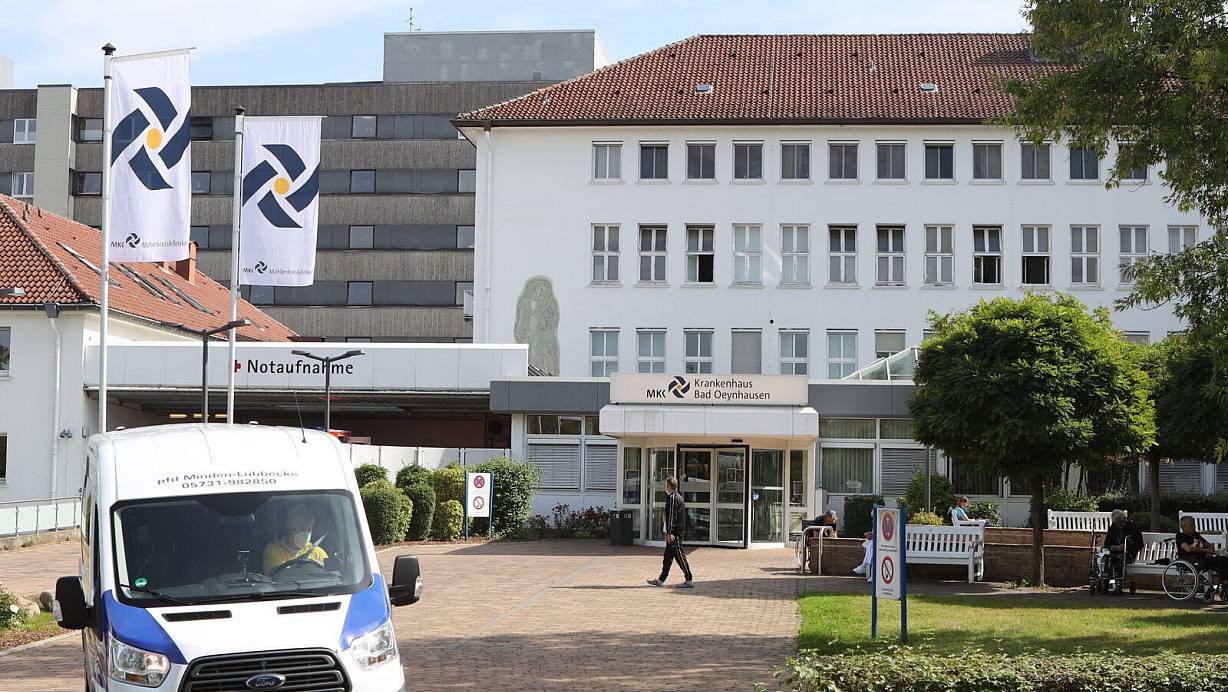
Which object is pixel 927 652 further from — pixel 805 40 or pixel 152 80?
pixel 805 40

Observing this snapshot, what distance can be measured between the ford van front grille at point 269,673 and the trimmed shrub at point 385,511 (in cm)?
2291

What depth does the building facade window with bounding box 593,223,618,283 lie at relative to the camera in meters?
45.7

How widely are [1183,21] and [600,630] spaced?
345 inches

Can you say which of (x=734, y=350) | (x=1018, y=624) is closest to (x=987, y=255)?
(x=734, y=350)

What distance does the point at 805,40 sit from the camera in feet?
169

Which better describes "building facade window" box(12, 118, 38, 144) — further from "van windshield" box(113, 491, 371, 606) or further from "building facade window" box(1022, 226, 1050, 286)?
"van windshield" box(113, 491, 371, 606)

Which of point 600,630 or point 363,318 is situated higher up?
point 363,318

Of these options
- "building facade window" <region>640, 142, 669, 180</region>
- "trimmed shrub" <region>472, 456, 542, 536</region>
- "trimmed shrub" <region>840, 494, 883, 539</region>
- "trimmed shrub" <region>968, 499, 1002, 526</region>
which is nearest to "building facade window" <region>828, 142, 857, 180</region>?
"building facade window" <region>640, 142, 669, 180</region>

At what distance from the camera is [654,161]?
46.1m

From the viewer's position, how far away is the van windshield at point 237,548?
31.1 feet

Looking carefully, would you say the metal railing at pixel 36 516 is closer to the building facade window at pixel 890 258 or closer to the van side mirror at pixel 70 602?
the van side mirror at pixel 70 602

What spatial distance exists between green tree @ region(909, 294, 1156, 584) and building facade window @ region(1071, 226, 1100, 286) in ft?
76.6

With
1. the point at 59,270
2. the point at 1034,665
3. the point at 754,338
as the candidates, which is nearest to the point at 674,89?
the point at 754,338

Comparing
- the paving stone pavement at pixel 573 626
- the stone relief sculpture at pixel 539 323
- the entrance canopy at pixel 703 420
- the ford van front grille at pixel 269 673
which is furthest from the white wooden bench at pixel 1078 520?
the ford van front grille at pixel 269 673
